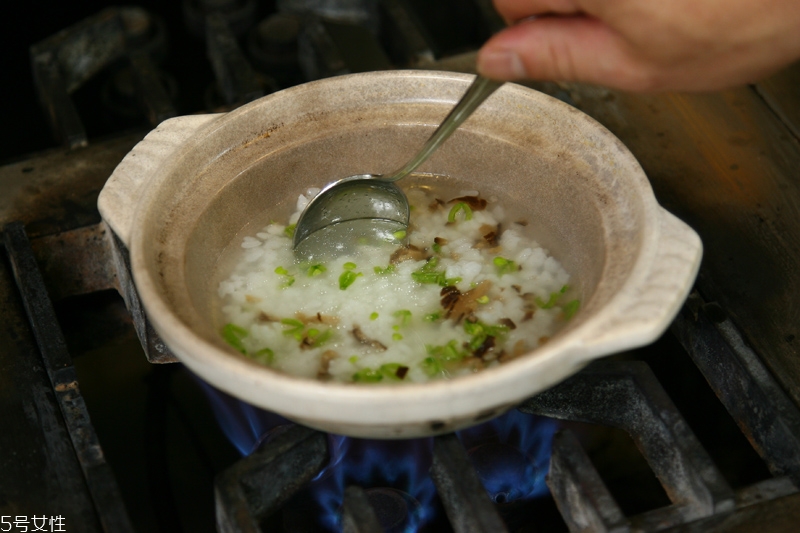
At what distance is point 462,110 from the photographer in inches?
66.2

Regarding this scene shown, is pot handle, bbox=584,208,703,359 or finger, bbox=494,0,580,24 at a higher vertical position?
finger, bbox=494,0,580,24

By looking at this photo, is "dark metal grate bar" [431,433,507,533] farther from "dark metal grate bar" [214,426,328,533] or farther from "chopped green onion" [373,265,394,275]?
"chopped green onion" [373,265,394,275]

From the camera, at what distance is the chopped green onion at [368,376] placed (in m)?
1.59

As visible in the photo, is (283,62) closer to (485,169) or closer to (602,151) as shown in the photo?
(485,169)

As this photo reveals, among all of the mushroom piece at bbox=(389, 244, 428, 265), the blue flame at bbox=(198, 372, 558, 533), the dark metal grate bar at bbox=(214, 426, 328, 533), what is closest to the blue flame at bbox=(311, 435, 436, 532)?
the blue flame at bbox=(198, 372, 558, 533)

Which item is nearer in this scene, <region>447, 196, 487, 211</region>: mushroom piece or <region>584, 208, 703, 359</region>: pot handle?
<region>584, 208, 703, 359</region>: pot handle

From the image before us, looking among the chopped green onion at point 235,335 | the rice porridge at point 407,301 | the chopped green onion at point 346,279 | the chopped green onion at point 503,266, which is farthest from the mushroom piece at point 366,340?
the chopped green onion at point 503,266

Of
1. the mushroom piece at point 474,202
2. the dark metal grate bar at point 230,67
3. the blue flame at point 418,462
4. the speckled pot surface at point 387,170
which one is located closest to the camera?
the speckled pot surface at point 387,170

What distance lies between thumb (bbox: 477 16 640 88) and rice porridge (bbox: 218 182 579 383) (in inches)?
18.4

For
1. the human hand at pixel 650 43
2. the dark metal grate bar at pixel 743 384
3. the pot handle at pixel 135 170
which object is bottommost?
the dark metal grate bar at pixel 743 384

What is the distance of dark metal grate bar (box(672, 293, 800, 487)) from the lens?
176 cm

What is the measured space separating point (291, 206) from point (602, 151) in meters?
0.73

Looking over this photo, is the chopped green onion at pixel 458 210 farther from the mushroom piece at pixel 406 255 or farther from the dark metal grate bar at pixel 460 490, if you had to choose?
the dark metal grate bar at pixel 460 490

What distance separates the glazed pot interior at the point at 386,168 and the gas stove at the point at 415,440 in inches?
12.7
